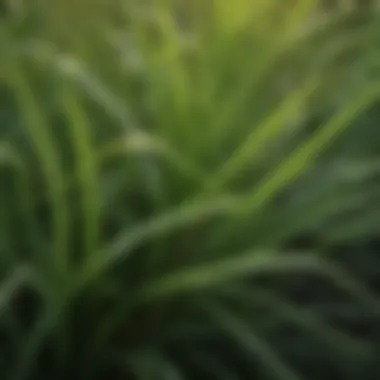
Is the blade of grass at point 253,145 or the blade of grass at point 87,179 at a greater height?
the blade of grass at point 253,145

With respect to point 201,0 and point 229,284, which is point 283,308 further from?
point 201,0

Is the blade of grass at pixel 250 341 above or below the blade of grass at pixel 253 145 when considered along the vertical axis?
below

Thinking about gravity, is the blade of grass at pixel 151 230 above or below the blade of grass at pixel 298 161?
below

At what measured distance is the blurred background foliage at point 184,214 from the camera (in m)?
0.38

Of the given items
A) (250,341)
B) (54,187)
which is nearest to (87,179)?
(54,187)

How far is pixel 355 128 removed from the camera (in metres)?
0.50

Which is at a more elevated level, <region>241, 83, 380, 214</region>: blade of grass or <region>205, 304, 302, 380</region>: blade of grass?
<region>241, 83, 380, 214</region>: blade of grass

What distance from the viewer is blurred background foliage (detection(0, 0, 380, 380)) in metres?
0.38

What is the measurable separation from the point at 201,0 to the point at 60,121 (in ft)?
0.60

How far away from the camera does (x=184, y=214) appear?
0.36 meters

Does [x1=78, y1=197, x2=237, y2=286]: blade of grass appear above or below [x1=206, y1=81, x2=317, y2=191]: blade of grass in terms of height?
below

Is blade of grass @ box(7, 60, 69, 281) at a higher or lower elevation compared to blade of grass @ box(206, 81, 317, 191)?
lower

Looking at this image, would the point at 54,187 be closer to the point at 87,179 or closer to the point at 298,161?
the point at 87,179

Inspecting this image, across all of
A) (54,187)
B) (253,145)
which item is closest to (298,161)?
(253,145)
